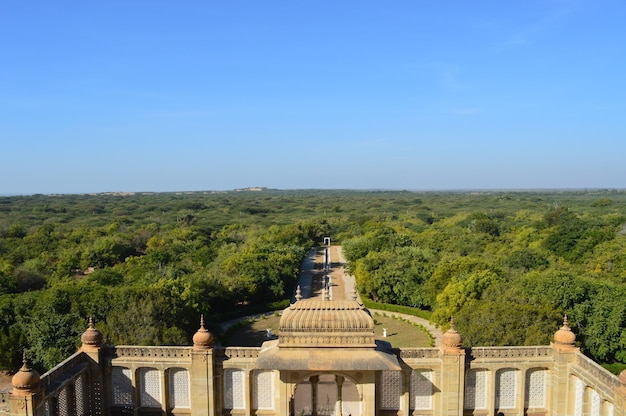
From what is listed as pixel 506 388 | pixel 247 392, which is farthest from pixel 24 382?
pixel 506 388

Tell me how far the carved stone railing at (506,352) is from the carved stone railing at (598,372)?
1.08 metres

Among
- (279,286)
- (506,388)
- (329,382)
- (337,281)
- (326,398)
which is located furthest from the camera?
(337,281)

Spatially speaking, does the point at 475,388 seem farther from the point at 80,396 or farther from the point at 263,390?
the point at 80,396

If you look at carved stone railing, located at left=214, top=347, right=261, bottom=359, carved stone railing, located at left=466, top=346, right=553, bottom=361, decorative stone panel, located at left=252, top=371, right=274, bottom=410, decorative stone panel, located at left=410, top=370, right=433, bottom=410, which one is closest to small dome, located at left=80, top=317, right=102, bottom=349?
carved stone railing, located at left=214, top=347, right=261, bottom=359

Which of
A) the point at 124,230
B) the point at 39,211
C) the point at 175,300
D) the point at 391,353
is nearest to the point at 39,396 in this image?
the point at 391,353

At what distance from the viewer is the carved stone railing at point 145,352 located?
58.2 feet

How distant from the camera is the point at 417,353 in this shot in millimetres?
17375

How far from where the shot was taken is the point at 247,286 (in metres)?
42.9

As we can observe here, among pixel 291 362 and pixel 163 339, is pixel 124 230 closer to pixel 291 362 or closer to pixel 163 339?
pixel 163 339

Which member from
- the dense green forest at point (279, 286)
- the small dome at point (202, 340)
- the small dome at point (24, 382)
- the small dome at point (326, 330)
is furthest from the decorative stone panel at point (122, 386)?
the small dome at point (326, 330)

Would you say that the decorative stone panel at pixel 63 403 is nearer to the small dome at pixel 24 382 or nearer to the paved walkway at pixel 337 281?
the small dome at pixel 24 382

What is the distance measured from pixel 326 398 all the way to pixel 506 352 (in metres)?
7.12

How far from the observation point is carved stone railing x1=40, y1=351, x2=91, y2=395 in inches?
604

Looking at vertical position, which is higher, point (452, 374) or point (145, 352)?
point (145, 352)
